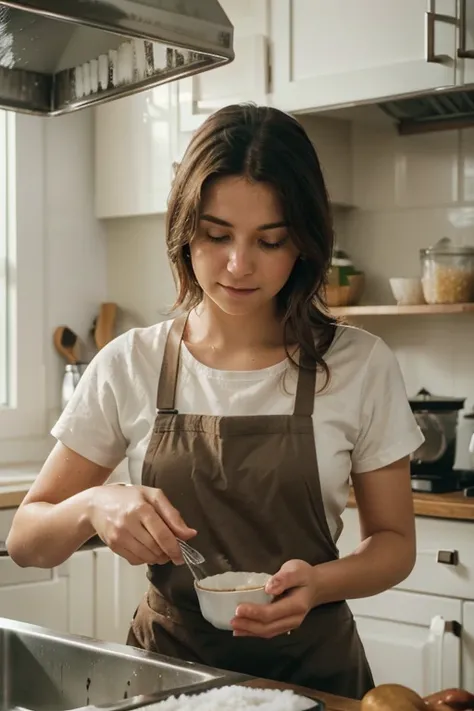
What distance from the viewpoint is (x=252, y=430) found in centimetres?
156

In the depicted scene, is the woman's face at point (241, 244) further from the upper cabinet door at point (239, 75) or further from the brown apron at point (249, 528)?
the upper cabinet door at point (239, 75)

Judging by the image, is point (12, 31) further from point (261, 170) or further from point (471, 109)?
point (471, 109)

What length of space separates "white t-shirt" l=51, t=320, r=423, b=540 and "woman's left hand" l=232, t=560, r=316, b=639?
0.24 meters

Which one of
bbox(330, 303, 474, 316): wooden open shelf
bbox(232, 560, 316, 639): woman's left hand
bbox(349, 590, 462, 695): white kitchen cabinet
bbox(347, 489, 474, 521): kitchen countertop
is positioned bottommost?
bbox(349, 590, 462, 695): white kitchen cabinet

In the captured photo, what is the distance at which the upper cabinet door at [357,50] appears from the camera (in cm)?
257

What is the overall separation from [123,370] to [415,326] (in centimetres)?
162

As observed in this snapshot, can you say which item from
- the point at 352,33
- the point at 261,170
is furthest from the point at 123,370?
the point at 352,33

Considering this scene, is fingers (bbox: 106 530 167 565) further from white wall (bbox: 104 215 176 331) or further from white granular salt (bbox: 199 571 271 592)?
white wall (bbox: 104 215 176 331)

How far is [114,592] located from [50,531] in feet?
4.77

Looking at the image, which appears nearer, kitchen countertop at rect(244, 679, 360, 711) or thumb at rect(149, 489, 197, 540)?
kitchen countertop at rect(244, 679, 360, 711)

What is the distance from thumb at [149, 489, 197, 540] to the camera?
4.25 feet

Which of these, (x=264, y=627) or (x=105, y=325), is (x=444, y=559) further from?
(x=105, y=325)

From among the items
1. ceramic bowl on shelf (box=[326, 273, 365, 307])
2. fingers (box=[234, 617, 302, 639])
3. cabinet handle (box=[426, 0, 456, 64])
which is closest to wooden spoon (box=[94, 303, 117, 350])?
ceramic bowl on shelf (box=[326, 273, 365, 307])

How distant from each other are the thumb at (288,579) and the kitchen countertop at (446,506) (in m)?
1.22
